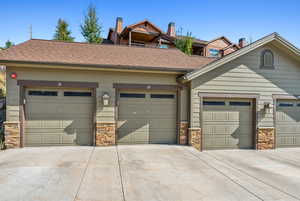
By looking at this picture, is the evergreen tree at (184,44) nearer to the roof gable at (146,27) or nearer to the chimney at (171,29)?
the roof gable at (146,27)

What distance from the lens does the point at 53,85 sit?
658cm

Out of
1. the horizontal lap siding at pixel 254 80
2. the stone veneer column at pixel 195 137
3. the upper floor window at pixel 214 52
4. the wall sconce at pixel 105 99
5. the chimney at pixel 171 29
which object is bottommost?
the stone veneer column at pixel 195 137

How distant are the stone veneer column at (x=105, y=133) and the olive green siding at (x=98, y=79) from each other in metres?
0.19

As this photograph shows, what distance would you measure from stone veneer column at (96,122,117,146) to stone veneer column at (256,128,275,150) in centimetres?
605

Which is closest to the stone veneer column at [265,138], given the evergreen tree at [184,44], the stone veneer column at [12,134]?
the stone veneer column at [12,134]

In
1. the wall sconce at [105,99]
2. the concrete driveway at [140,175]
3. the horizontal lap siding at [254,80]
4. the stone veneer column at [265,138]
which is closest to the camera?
the concrete driveway at [140,175]

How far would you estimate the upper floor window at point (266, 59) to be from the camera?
755 cm

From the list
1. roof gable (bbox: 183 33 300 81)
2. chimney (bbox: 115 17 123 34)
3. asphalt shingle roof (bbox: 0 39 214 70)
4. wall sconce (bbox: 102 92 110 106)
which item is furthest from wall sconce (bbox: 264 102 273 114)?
chimney (bbox: 115 17 123 34)

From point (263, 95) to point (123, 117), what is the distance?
5990 millimetres

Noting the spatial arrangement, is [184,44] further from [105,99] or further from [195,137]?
[105,99]

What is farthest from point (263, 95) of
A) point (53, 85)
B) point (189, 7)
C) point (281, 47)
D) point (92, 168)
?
point (53, 85)

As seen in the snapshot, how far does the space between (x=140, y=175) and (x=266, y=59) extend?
7105 millimetres

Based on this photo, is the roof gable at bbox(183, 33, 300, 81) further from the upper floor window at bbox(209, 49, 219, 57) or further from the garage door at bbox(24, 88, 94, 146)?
the upper floor window at bbox(209, 49, 219, 57)

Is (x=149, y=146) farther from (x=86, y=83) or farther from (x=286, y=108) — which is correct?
(x=286, y=108)
